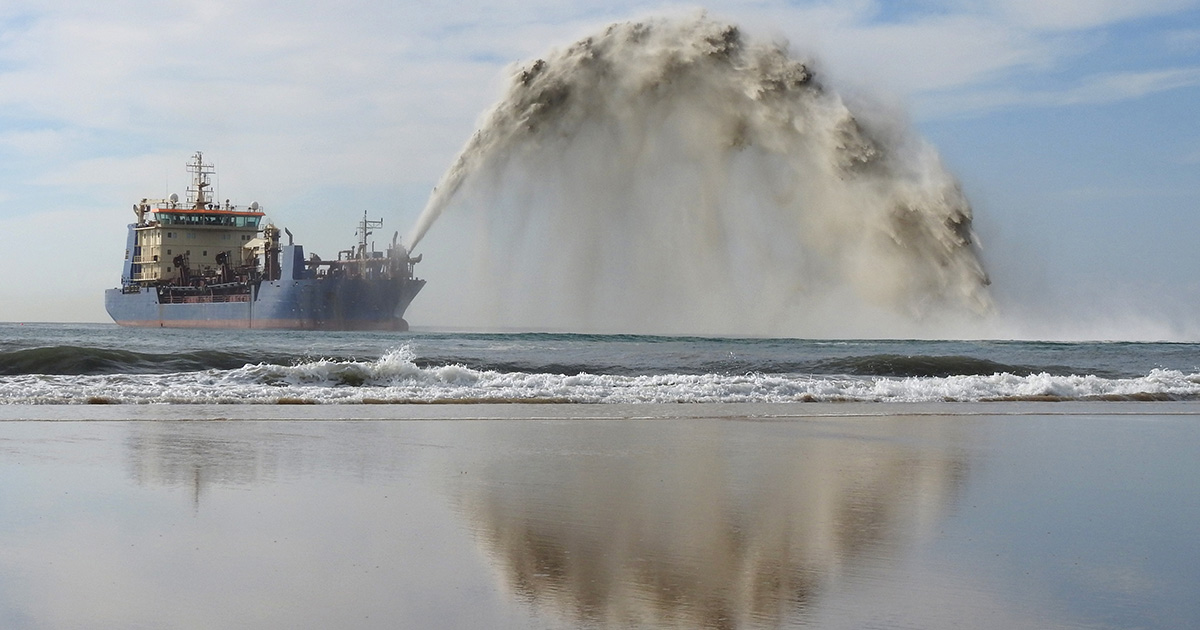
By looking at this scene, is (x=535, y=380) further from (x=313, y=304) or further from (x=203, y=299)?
(x=203, y=299)

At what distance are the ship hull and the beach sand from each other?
44819mm

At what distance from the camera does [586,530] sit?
5.23 metres

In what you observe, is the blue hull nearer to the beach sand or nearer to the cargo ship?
the cargo ship

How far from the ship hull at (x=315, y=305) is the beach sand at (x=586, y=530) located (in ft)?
147

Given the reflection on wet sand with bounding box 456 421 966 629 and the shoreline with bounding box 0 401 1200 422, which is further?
the shoreline with bounding box 0 401 1200 422

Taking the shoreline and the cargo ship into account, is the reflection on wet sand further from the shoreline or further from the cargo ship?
the cargo ship

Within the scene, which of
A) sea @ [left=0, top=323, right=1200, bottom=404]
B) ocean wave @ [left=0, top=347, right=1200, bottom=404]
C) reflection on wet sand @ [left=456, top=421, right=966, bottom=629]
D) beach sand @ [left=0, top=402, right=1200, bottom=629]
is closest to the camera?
beach sand @ [left=0, top=402, right=1200, bottom=629]

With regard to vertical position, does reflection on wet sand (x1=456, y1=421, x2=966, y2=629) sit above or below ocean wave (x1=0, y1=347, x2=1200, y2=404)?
below

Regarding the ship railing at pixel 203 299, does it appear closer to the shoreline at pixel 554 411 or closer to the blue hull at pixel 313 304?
the blue hull at pixel 313 304

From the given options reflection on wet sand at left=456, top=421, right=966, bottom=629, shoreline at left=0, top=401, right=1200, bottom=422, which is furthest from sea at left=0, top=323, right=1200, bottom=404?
reflection on wet sand at left=456, top=421, right=966, bottom=629

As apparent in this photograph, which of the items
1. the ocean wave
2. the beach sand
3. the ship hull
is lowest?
the beach sand

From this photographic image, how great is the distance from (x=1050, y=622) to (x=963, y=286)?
26997mm

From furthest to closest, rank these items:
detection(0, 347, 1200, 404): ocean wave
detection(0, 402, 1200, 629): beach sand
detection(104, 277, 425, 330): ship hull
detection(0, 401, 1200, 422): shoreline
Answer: detection(104, 277, 425, 330): ship hull → detection(0, 347, 1200, 404): ocean wave → detection(0, 401, 1200, 422): shoreline → detection(0, 402, 1200, 629): beach sand

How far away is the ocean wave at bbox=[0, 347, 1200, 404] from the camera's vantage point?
13305 mm
